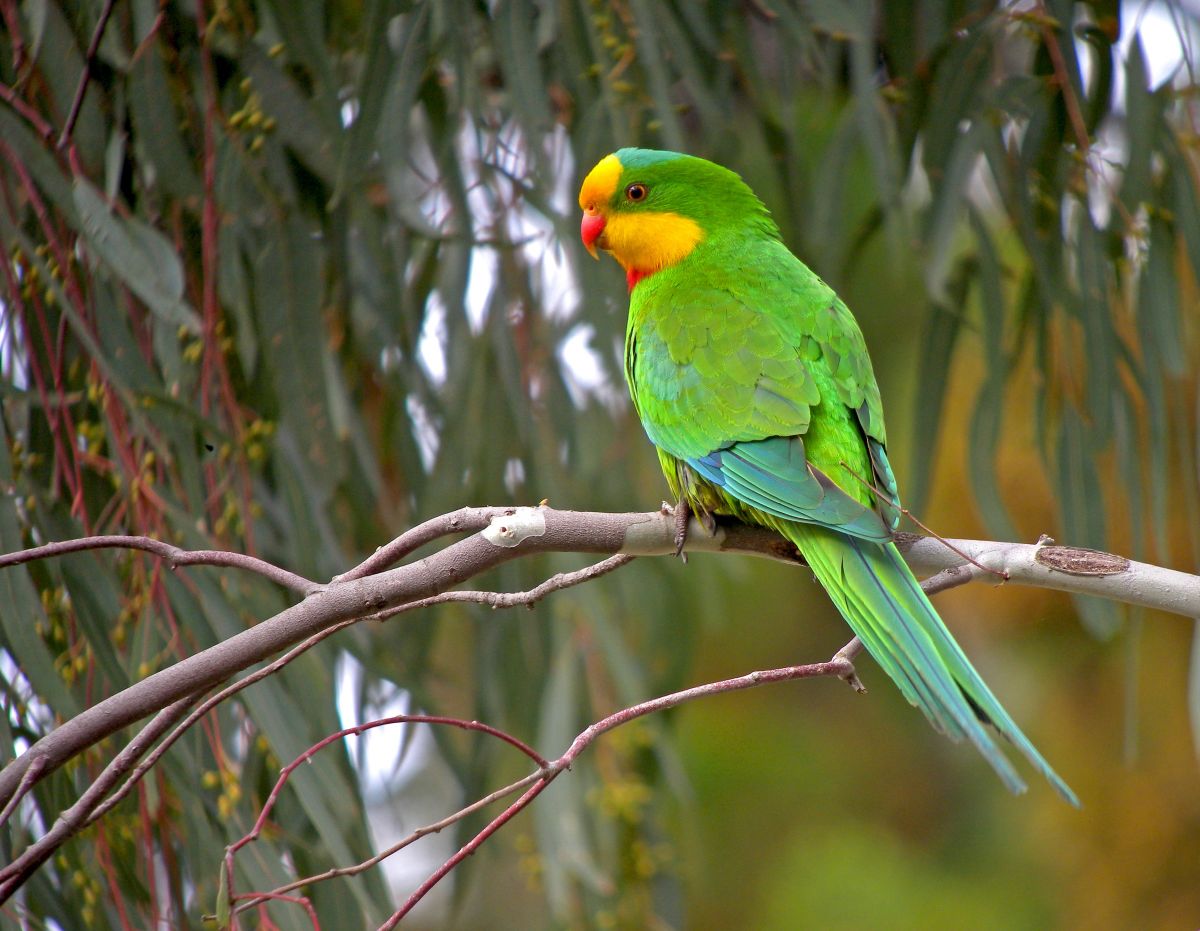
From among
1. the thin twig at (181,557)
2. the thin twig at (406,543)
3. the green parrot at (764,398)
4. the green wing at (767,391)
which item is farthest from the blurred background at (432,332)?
the thin twig at (406,543)

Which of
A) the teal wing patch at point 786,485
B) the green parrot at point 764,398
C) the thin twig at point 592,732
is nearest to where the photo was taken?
the thin twig at point 592,732

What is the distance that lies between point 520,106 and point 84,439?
3.15 ft

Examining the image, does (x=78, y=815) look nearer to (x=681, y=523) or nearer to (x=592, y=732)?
(x=592, y=732)

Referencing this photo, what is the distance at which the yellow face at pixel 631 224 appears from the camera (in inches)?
92.0

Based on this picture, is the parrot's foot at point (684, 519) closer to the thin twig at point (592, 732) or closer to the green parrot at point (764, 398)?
the green parrot at point (764, 398)

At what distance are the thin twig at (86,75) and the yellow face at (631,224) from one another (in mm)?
895

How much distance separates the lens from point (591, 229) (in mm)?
2420

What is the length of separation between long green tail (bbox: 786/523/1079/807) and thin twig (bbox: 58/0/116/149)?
4.16ft

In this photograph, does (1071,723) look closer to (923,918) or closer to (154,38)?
(923,918)

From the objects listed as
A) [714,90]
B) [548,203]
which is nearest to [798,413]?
[548,203]

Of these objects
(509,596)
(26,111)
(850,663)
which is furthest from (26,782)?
(26,111)

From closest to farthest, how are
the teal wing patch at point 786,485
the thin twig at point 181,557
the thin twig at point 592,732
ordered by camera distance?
1. the thin twig at point 592,732
2. the thin twig at point 181,557
3. the teal wing patch at point 786,485

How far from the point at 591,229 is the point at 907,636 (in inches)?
48.2

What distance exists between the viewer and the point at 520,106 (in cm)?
219
